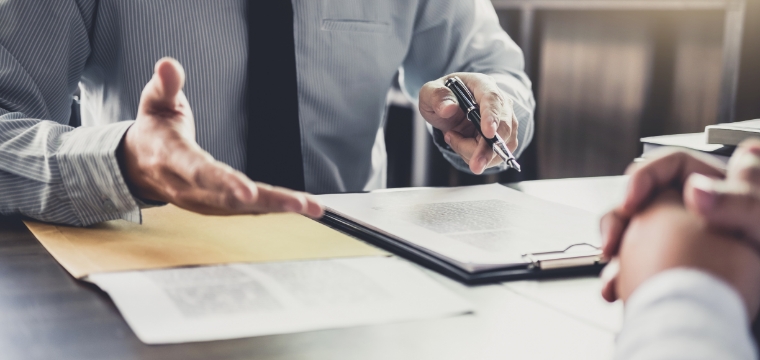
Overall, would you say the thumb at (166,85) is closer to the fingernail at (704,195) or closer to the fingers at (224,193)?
the fingers at (224,193)

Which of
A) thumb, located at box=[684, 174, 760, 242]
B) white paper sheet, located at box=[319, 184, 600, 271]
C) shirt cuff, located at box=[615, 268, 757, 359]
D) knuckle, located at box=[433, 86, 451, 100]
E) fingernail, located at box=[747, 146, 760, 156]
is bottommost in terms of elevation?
white paper sheet, located at box=[319, 184, 600, 271]

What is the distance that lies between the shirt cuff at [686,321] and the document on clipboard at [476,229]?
0.20 m

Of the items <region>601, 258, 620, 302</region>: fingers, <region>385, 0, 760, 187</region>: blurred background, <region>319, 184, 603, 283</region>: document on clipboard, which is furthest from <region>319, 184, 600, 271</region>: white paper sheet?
<region>385, 0, 760, 187</region>: blurred background

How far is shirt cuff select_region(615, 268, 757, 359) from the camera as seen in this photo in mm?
346

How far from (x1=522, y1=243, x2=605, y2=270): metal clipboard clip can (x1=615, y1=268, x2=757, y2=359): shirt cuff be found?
0.63 feet

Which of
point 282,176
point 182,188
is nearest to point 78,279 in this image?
point 182,188

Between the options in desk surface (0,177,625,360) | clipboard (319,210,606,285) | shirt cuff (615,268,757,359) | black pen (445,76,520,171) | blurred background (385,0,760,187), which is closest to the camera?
shirt cuff (615,268,757,359)

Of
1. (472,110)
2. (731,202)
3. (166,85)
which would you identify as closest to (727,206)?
(731,202)

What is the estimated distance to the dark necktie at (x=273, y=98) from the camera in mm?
1116

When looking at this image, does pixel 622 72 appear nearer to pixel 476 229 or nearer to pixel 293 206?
pixel 476 229

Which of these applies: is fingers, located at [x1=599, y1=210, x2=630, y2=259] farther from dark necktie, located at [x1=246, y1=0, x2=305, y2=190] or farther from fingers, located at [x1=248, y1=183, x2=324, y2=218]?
dark necktie, located at [x1=246, y1=0, x2=305, y2=190]

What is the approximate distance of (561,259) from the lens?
0.64 metres

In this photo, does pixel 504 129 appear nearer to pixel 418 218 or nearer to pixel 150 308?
pixel 418 218

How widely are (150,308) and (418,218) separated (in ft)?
1.13
